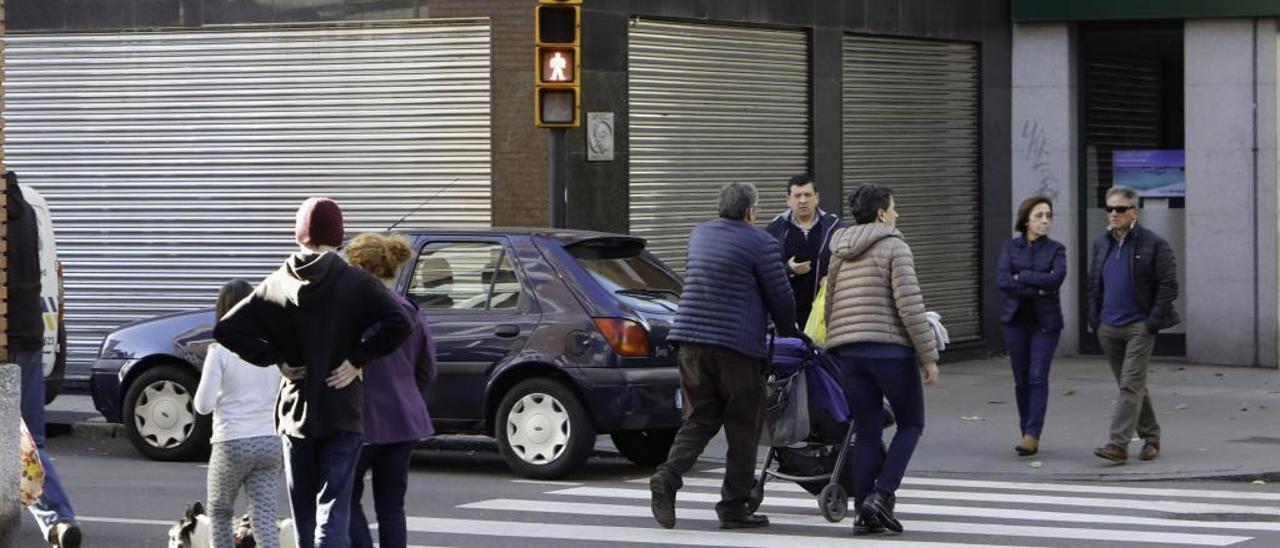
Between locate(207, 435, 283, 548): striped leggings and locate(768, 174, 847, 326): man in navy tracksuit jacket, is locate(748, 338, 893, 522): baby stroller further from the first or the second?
locate(207, 435, 283, 548): striped leggings

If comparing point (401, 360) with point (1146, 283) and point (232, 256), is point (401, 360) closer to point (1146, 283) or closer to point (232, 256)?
point (1146, 283)

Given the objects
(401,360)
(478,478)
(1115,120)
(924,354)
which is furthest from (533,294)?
(1115,120)

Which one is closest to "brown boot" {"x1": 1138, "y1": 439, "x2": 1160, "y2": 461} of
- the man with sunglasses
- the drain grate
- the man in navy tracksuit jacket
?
the man with sunglasses

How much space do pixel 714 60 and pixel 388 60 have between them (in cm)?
298

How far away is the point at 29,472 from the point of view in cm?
945

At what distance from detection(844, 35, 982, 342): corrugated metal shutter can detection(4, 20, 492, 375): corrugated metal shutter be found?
4573mm

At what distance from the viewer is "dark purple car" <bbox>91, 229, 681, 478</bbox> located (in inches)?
505

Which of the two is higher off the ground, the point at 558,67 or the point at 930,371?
the point at 558,67

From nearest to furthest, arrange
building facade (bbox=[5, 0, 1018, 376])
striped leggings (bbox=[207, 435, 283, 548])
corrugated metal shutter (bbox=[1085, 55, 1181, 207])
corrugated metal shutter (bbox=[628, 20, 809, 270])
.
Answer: striped leggings (bbox=[207, 435, 283, 548]), building facade (bbox=[5, 0, 1018, 376]), corrugated metal shutter (bbox=[628, 20, 809, 270]), corrugated metal shutter (bbox=[1085, 55, 1181, 207])

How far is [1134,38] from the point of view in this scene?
22266mm

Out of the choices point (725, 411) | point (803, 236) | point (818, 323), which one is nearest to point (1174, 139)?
point (803, 236)

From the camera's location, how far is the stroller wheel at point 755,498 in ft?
36.2

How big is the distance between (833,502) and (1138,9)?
39.6 feet

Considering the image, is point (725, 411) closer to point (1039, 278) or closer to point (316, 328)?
point (316, 328)
